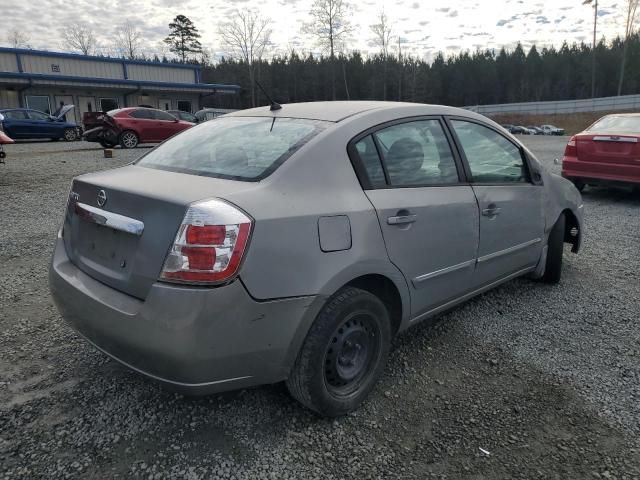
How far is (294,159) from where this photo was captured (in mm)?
2303

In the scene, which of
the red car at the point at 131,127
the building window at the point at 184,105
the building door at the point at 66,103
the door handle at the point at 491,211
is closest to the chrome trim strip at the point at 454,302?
the door handle at the point at 491,211

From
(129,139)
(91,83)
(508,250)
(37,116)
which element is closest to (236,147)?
(508,250)

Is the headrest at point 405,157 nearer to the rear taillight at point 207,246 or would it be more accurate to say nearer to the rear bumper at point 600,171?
the rear taillight at point 207,246

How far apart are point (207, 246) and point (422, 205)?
1307 mm

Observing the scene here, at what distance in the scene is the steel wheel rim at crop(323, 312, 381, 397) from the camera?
2.35 metres

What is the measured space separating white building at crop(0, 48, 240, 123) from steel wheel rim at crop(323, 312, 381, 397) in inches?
1272

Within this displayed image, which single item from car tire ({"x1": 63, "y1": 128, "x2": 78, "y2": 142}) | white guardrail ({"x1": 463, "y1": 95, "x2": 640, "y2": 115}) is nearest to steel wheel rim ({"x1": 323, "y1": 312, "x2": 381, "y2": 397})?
car tire ({"x1": 63, "y1": 128, "x2": 78, "y2": 142})

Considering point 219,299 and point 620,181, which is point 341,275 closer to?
point 219,299

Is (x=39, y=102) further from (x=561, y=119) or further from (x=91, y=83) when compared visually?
(x=561, y=119)

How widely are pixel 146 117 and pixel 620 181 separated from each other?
47.9 ft

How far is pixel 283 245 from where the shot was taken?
2039 mm

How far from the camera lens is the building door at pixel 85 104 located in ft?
102

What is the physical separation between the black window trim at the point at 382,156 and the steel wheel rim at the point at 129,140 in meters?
15.4

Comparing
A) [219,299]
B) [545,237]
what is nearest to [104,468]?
[219,299]
